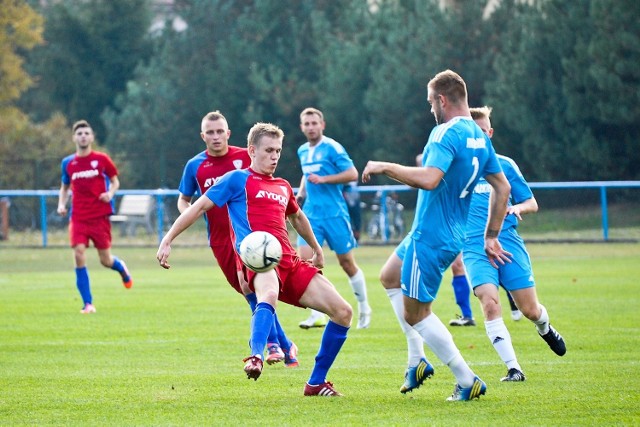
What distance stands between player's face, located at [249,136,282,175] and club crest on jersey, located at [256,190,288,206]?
0.15 metres

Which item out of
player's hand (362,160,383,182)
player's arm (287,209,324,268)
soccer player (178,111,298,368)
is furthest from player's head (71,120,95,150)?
player's hand (362,160,383,182)

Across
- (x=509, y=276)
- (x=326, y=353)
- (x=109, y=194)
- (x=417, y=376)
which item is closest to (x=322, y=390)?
(x=326, y=353)

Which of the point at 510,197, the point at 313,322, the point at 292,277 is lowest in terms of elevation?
the point at 313,322

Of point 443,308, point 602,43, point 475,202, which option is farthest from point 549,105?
point 475,202

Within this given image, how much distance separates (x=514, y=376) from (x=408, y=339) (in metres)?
0.88

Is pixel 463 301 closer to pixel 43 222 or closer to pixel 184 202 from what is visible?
pixel 184 202

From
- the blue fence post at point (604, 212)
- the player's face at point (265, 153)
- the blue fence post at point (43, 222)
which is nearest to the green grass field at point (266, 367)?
the player's face at point (265, 153)

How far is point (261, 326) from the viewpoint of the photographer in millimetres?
7504

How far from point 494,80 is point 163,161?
1109 cm

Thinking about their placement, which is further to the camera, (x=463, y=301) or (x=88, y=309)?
(x=88, y=309)

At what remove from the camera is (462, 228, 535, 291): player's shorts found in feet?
29.0

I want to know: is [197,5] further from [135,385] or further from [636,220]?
[135,385]

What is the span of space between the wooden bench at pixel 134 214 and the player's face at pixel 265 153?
2480 cm

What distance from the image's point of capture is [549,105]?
3422cm
